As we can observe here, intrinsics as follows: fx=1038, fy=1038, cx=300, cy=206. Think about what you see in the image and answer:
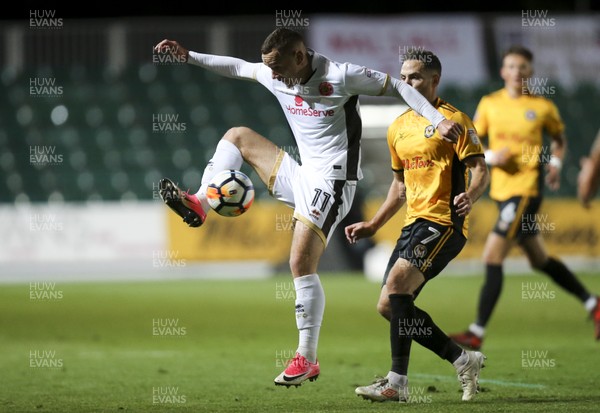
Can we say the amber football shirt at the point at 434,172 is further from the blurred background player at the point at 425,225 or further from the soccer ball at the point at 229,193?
the soccer ball at the point at 229,193

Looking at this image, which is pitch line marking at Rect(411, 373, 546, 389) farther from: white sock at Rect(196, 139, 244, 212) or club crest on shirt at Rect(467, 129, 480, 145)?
white sock at Rect(196, 139, 244, 212)

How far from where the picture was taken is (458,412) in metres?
5.66

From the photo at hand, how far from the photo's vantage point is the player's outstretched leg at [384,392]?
6.05 m

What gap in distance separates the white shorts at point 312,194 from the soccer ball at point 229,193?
1.01 ft

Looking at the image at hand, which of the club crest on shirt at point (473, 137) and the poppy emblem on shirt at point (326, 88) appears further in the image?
the poppy emblem on shirt at point (326, 88)

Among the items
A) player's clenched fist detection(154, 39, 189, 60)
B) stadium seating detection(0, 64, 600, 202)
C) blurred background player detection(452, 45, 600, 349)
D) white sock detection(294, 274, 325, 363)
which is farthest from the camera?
stadium seating detection(0, 64, 600, 202)

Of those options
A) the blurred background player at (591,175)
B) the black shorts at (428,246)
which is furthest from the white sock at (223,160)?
the blurred background player at (591,175)

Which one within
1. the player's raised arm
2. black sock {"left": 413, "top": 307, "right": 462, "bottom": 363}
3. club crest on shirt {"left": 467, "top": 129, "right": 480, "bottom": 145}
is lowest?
black sock {"left": 413, "top": 307, "right": 462, "bottom": 363}

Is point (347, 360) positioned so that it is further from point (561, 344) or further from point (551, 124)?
point (551, 124)

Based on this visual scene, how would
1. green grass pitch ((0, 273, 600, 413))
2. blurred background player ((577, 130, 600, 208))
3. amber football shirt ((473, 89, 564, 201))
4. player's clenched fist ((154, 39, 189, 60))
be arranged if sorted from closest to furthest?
blurred background player ((577, 130, 600, 208)) < green grass pitch ((0, 273, 600, 413)) < player's clenched fist ((154, 39, 189, 60)) < amber football shirt ((473, 89, 564, 201))

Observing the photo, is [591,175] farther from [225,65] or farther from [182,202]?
[225,65]

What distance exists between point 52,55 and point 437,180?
15.0 meters

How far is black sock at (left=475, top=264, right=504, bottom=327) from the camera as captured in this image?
8.85 m

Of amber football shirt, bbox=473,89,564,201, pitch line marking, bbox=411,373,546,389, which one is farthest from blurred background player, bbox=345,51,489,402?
amber football shirt, bbox=473,89,564,201
